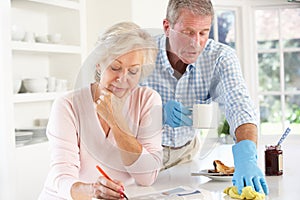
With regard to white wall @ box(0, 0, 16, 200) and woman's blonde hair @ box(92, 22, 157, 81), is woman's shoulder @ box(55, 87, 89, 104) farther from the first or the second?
white wall @ box(0, 0, 16, 200)

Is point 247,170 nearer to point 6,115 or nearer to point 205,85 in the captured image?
point 205,85

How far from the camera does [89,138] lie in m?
1.59

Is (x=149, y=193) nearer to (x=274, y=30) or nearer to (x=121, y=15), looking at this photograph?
(x=121, y=15)

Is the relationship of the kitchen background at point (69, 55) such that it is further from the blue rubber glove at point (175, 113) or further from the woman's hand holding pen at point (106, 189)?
the woman's hand holding pen at point (106, 189)

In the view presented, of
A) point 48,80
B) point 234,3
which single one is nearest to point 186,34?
point 48,80

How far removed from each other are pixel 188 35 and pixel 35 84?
76.9 inches

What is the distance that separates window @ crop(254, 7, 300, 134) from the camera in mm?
4734

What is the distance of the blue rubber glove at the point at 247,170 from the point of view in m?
1.59

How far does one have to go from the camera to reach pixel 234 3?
4.68 meters

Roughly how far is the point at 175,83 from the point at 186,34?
0.16 meters

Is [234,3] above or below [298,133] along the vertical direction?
above

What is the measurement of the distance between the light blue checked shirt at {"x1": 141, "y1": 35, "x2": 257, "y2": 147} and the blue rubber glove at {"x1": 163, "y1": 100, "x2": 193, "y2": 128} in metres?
0.02

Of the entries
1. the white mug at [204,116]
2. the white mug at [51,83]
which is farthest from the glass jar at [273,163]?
the white mug at [51,83]

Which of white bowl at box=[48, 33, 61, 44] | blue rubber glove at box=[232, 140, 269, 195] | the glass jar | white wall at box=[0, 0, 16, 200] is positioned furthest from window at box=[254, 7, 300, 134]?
blue rubber glove at box=[232, 140, 269, 195]
